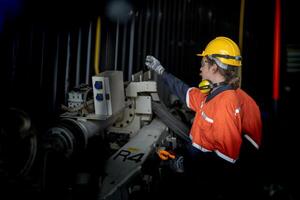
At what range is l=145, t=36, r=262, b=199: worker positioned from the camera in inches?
89.8

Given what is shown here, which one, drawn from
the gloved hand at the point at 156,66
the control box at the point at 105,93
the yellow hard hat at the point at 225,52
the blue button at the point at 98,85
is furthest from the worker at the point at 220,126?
the blue button at the point at 98,85

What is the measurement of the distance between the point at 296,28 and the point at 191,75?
2.08 metres

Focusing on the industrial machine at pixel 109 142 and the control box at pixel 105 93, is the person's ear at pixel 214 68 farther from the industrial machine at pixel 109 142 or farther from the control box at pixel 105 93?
the control box at pixel 105 93

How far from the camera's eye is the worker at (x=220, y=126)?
2.28 meters

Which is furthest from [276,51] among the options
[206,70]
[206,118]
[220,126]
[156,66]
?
[220,126]

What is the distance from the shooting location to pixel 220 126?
227cm

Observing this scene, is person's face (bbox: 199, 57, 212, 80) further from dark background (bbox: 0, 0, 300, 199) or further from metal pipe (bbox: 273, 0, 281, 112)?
metal pipe (bbox: 273, 0, 281, 112)

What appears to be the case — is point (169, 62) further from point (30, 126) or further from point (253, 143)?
point (30, 126)

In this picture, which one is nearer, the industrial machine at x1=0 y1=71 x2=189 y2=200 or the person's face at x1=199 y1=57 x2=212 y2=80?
the industrial machine at x1=0 y1=71 x2=189 y2=200

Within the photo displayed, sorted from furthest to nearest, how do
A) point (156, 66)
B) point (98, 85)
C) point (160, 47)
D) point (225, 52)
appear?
point (160, 47)
point (156, 66)
point (225, 52)
point (98, 85)

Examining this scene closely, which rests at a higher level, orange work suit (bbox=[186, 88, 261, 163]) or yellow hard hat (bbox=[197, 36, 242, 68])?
yellow hard hat (bbox=[197, 36, 242, 68])

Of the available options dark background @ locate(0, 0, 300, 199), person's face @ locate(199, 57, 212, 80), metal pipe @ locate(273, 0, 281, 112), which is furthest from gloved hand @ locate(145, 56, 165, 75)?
metal pipe @ locate(273, 0, 281, 112)

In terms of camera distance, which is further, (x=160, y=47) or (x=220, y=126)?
(x=160, y=47)

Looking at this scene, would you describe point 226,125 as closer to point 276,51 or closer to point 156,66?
point 156,66
